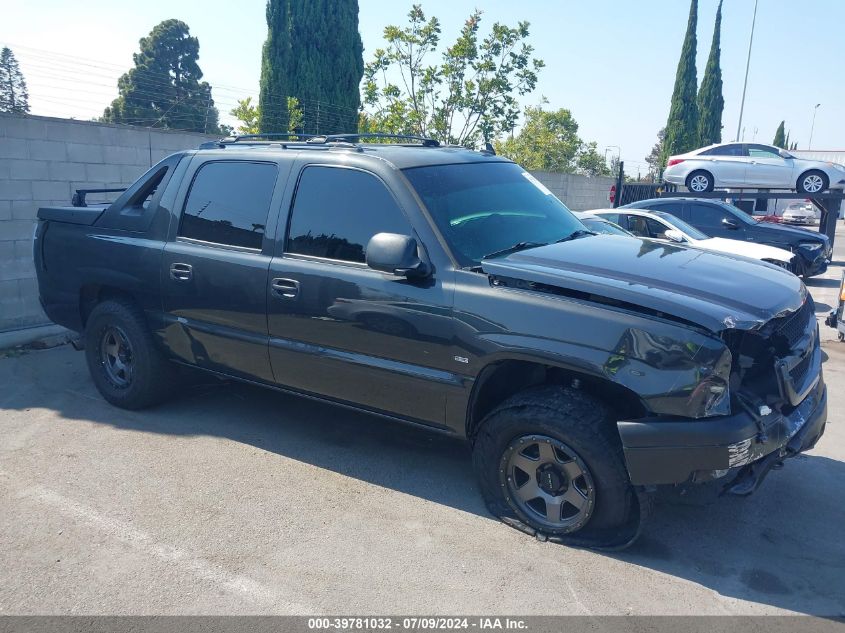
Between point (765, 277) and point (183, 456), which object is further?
point (183, 456)

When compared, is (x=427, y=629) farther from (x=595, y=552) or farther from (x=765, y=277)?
(x=765, y=277)

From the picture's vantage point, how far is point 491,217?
4.25 meters

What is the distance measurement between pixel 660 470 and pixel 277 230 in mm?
2624

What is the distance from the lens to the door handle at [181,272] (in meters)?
4.81

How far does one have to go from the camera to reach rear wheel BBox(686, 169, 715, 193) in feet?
52.5

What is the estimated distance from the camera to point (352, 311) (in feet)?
13.4

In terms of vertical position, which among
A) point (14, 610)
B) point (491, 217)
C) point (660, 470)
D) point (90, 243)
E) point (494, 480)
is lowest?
point (14, 610)

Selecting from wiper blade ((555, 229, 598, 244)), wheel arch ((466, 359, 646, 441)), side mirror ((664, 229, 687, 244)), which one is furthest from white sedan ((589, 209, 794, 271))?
wheel arch ((466, 359, 646, 441))

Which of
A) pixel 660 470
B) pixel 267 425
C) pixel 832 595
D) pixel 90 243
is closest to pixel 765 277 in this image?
pixel 660 470

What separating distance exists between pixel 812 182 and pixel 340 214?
14439 millimetres

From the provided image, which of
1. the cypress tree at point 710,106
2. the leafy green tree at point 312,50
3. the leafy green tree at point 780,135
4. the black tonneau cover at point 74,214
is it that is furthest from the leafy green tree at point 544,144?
the leafy green tree at point 780,135

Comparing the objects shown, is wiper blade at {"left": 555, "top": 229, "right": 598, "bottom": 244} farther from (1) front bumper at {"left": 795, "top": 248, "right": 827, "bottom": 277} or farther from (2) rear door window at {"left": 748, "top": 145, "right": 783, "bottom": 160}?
Result: (2) rear door window at {"left": 748, "top": 145, "right": 783, "bottom": 160}

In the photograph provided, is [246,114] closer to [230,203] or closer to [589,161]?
[230,203]

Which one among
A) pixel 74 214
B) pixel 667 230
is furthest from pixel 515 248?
pixel 667 230
